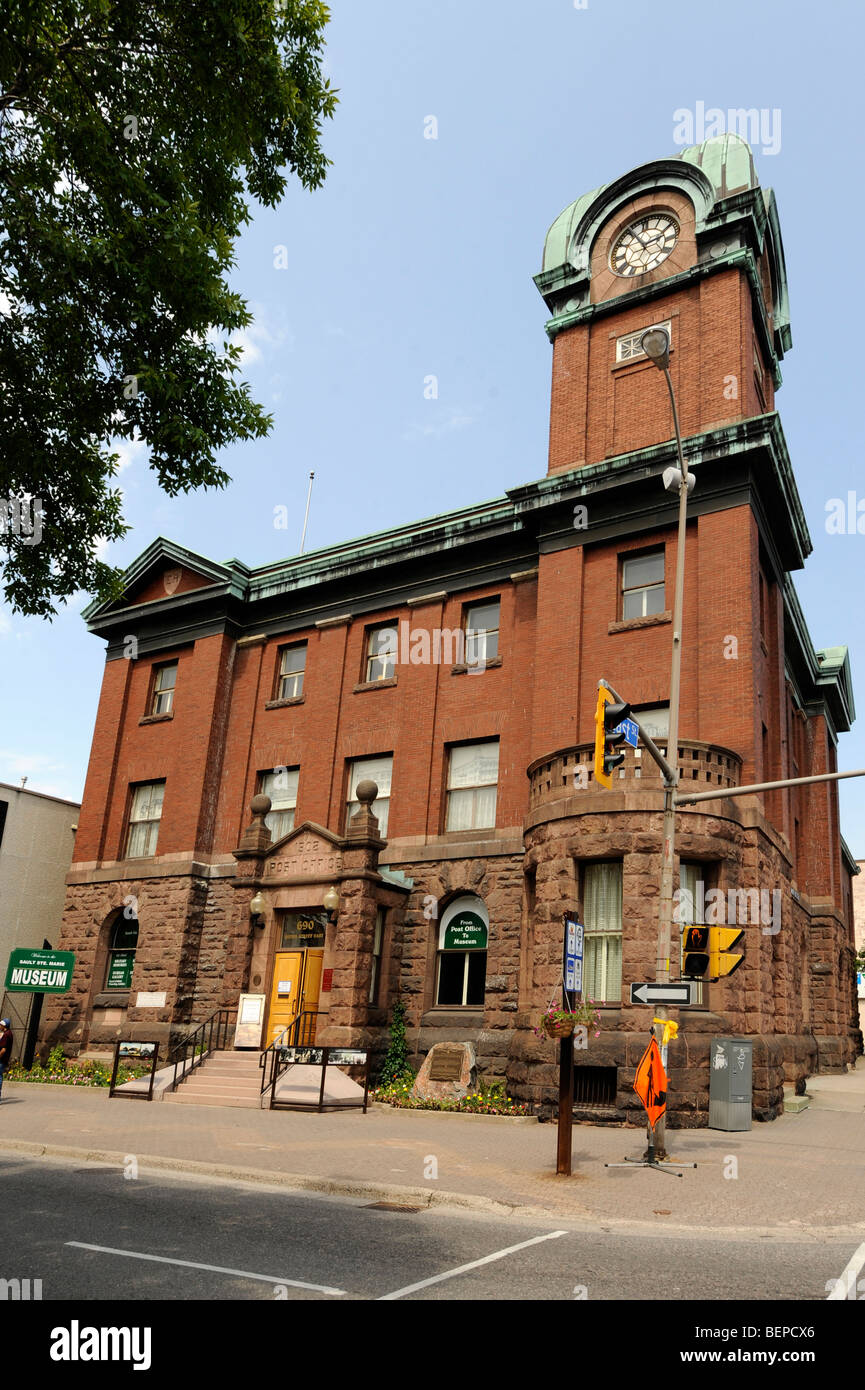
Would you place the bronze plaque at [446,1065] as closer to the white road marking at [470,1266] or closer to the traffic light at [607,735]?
the traffic light at [607,735]

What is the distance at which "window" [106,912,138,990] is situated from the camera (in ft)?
95.7

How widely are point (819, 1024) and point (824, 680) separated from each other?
11613 mm

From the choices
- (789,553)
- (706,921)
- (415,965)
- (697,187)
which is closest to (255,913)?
(415,965)

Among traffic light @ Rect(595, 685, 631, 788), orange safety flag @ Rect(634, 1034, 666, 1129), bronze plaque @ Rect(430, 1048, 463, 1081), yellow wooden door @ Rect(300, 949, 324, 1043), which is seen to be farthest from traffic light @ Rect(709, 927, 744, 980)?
yellow wooden door @ Rect(300, 949, 324, 1043)

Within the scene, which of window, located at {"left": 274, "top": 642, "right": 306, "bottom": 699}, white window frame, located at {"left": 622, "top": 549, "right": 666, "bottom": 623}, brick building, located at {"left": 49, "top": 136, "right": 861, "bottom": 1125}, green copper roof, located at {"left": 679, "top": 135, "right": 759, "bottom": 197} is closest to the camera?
brick building, located at {"left": 49, "top": 136, "right": 861, "bottom": 1125}

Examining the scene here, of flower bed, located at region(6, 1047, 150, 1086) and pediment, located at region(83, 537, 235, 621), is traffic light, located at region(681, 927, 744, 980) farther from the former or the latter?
pediment, located at region(83, 537, 235, 621)

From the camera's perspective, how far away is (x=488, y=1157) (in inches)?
553

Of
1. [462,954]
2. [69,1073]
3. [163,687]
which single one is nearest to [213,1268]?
[462,954]

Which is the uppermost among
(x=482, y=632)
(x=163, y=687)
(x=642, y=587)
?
(x=642, y=587)

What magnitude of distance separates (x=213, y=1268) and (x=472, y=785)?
60.5ft

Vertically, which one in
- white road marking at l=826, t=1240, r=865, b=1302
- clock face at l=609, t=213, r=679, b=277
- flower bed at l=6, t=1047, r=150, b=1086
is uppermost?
clock face at l=609, t=213, r=679, b=277

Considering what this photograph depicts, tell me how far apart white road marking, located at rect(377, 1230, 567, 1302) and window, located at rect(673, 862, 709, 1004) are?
10.5 m

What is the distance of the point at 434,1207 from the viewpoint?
35.7 feet

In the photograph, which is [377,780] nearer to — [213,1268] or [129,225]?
[129,225]
